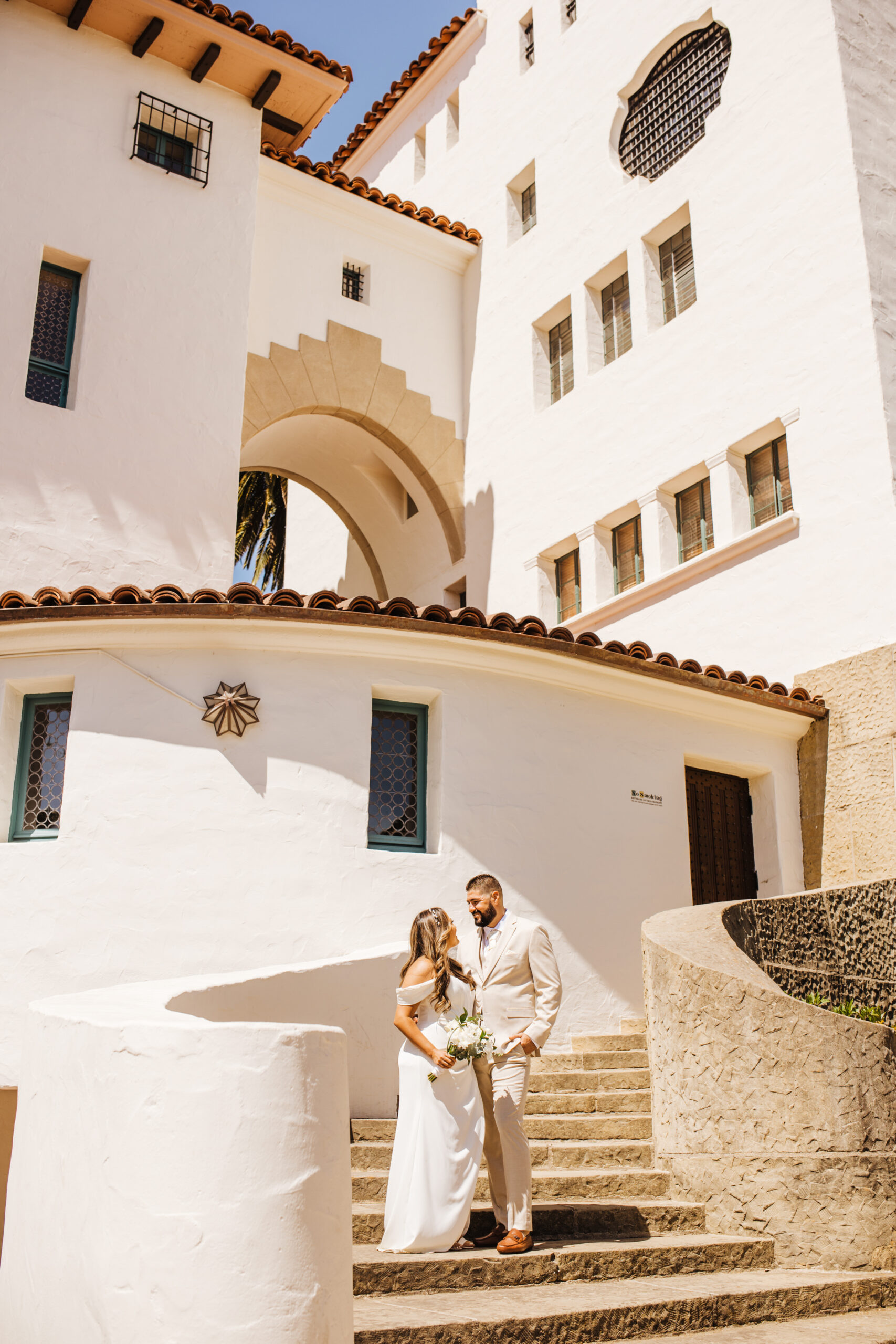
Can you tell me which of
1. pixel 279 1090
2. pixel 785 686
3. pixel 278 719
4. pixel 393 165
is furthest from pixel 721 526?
pixel 393 165

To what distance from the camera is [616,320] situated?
1620 cm

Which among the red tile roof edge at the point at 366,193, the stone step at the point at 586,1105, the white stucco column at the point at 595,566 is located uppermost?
the red tile roof edge at the point at 366,193

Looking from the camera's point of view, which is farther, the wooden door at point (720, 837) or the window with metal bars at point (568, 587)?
the window with metal bars at point (568, 587)

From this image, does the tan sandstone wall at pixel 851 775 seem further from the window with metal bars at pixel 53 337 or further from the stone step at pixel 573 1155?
the window with metal bars at pixel 53 337

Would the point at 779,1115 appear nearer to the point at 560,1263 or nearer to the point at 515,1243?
the point at 560,1263

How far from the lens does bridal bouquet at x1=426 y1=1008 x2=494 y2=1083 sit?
5.88 metres

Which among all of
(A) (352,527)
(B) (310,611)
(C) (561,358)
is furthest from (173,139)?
(B) (310,611)

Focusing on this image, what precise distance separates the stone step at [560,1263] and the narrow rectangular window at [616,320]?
39.7 feet

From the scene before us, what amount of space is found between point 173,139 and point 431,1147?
12706mm

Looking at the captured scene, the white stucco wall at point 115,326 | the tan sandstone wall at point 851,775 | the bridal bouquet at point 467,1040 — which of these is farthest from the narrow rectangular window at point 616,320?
the bridal bouquet at point 467,1040

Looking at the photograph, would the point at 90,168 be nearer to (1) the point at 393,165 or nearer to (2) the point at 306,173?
(2) the point at 306,173

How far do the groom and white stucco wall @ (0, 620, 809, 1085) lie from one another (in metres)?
2.85

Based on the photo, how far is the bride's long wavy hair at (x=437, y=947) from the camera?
6168 millimetres

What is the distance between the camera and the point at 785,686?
12180 millimetres
